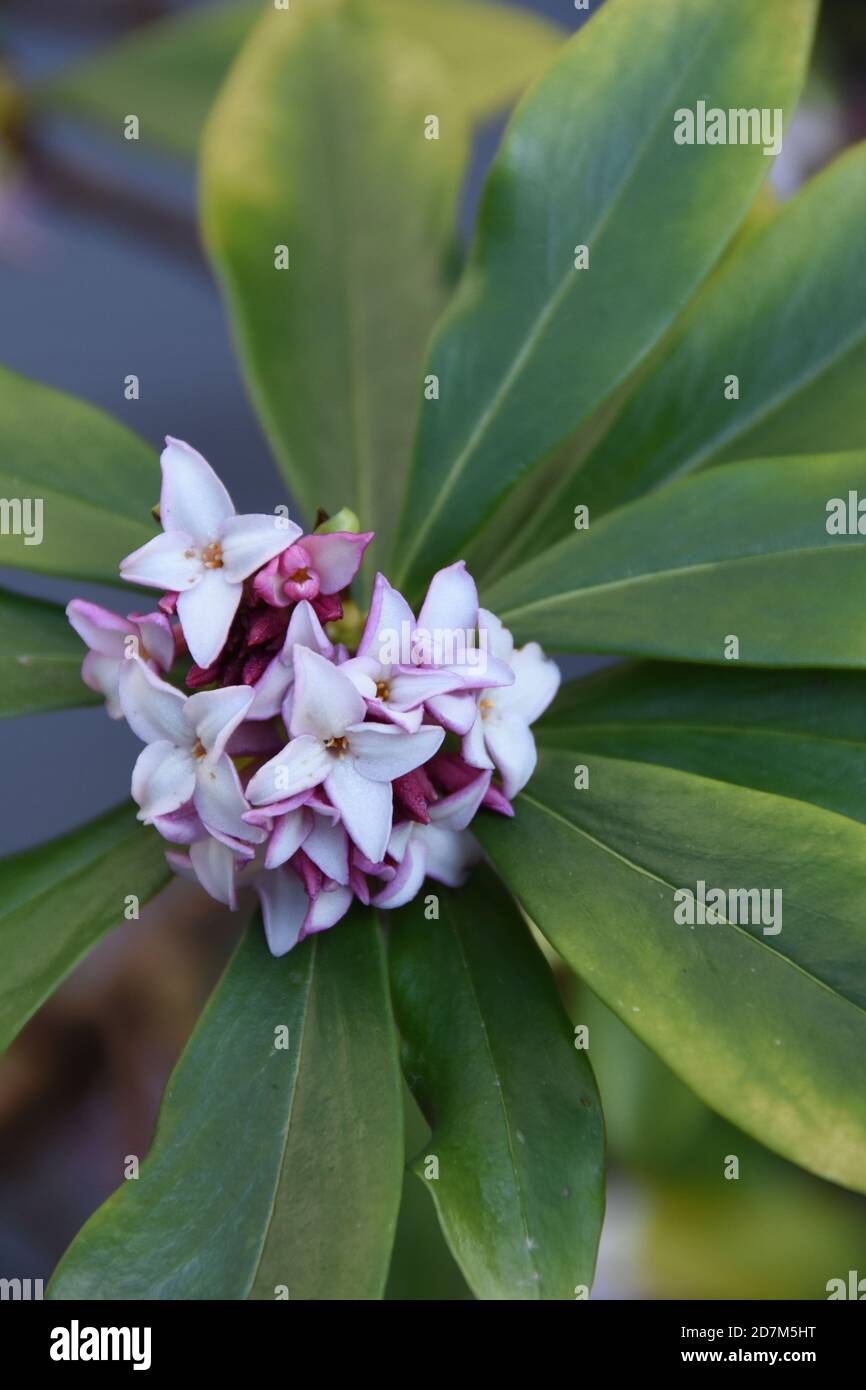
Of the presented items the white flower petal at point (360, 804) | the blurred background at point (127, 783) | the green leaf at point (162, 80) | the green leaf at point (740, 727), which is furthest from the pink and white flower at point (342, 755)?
the green leaf at point (162, 80)

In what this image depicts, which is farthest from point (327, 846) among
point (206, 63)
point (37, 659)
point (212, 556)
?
point (206, 63)

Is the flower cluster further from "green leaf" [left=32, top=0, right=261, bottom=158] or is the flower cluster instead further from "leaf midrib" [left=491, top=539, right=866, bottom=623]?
"green leaf" [left=32, top=0, right=261, bottom=158]

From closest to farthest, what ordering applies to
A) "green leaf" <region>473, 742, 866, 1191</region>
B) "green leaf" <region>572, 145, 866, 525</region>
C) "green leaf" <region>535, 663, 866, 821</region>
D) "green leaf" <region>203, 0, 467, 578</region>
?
"green leaf" <region>473, 742, 866, 1191</region> → "green leaf" <region>535, 663, 866, 821</region> → "green leaf" <region>572, 145, 866, 525</region> → "green leaf" <region>203, 0, 467, 578</region>

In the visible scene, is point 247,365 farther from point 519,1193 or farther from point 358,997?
point 519,1193

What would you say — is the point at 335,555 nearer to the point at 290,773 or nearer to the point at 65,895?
the point at 290,773

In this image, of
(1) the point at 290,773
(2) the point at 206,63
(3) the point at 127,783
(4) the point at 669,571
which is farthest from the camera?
(3) the point at 127,783

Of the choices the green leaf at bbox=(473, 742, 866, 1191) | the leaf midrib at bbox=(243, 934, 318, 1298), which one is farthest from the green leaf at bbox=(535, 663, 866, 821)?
the leaf midrib at bbox=(243, 934, 318, 1298)
